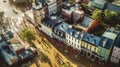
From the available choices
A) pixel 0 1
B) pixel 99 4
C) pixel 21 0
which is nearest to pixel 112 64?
pixel 99 4

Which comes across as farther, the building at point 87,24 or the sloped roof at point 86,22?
the sloped roof at point 86,22

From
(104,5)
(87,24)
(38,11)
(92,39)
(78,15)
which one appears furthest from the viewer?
(104,5)

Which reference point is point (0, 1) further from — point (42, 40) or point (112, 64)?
point (112, 64)

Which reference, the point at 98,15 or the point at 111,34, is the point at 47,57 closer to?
the point at 111,34

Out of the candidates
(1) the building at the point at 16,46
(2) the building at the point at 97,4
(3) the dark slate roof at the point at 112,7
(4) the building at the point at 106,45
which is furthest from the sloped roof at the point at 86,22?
(1) the building at the point at 16,46

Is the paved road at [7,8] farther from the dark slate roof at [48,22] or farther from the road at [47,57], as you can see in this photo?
the road at [47,57]

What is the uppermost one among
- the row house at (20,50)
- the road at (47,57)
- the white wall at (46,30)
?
the white wall at (46,30)

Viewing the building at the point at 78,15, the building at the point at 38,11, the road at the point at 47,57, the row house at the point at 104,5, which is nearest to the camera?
the road at the point at 47,57

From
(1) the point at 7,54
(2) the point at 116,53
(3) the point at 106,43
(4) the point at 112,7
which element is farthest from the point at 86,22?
(1) the point at 7,54
